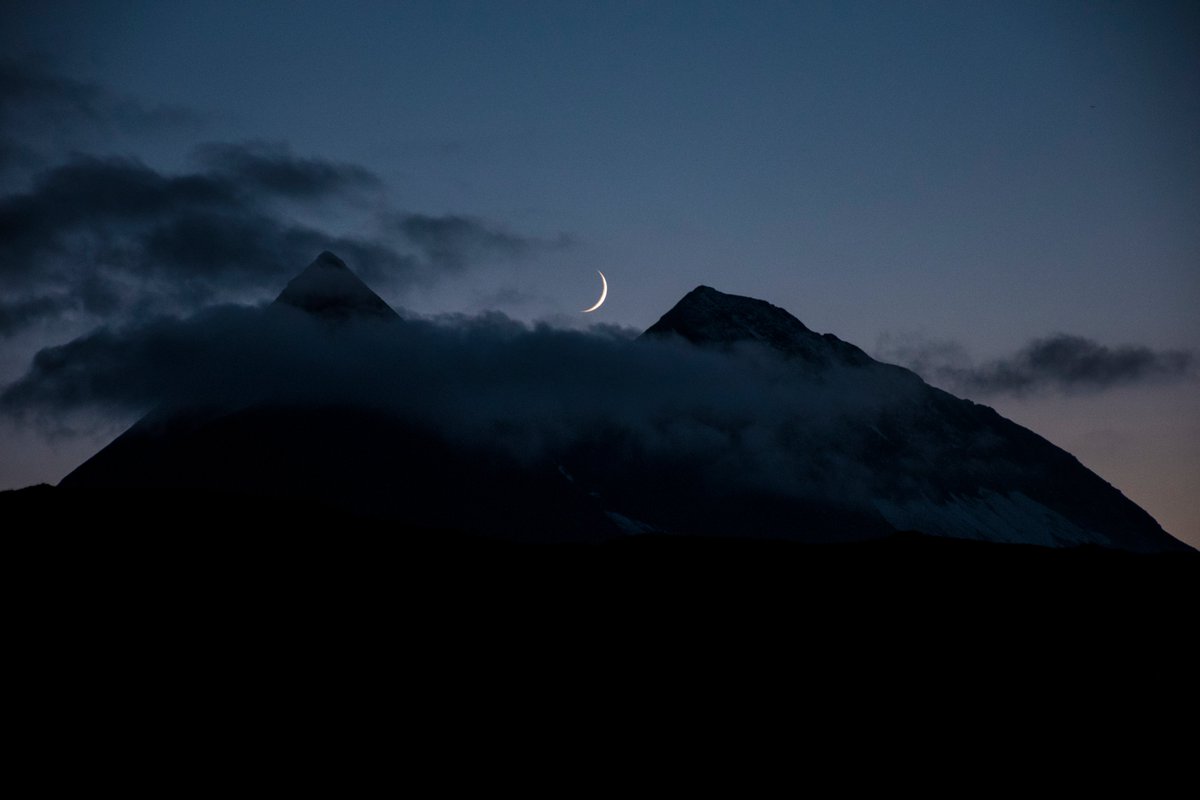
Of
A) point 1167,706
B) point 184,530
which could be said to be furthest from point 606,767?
point 184,530

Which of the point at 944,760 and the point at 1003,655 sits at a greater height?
the point at 1003,655

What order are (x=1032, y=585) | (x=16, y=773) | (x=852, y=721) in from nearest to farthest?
(x=16, y=773) < (x=852, y=721) < (x=1032, y=585)

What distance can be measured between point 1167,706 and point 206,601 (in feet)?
141

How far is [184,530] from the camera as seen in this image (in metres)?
58.2

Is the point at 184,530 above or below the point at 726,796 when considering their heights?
above

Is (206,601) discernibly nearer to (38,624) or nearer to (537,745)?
(38,624)

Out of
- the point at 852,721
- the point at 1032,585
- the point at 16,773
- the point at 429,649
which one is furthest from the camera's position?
the point at 1032,585

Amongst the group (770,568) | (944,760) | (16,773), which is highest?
(770,568)

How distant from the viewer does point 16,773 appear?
3716cm

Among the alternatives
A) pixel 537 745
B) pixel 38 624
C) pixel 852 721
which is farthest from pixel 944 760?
pixel 38 624

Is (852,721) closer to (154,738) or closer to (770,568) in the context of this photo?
(770,568)

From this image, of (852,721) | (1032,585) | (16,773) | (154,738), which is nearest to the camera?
(16,773)

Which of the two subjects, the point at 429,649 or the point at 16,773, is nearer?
the point at 16,773

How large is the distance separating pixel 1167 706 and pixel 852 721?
1426 cm
